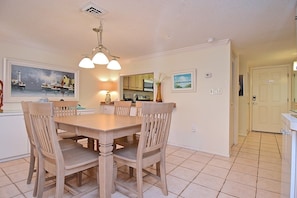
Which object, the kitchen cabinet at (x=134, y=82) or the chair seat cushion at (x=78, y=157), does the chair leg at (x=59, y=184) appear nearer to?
the chair seat cushion at (x=78, y=157)

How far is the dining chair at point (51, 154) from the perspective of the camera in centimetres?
139

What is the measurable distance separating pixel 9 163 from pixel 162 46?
331 cm

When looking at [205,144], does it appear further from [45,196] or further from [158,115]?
[45,196]

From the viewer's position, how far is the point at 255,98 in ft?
17.9

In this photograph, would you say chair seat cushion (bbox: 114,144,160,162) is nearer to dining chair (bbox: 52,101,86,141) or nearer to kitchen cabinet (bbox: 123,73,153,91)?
dining chair (bbox: 52,101,86,141)

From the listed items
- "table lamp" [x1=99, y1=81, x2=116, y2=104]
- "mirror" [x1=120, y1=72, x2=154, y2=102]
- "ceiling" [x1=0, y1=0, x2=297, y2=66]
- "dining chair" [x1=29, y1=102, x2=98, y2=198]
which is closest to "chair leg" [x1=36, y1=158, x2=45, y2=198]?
"dining chair" [x1=29, y1=102, x2=98, y2=198]

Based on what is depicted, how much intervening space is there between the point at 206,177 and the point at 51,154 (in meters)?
1.87

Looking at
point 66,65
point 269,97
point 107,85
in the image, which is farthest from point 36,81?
point 269,97

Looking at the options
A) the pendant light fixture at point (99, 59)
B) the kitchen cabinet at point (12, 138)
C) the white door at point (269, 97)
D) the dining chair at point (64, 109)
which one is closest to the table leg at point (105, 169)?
the pendant light fixture at point (99, 59)

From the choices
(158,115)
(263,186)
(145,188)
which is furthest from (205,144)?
(158,115)

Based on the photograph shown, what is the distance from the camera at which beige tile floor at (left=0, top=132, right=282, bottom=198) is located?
72.2 inches

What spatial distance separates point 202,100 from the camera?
10.9 feet

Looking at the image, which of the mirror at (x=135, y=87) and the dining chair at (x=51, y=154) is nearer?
the dining chair at (x=51, y=154)

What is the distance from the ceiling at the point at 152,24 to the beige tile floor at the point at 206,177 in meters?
2.09
